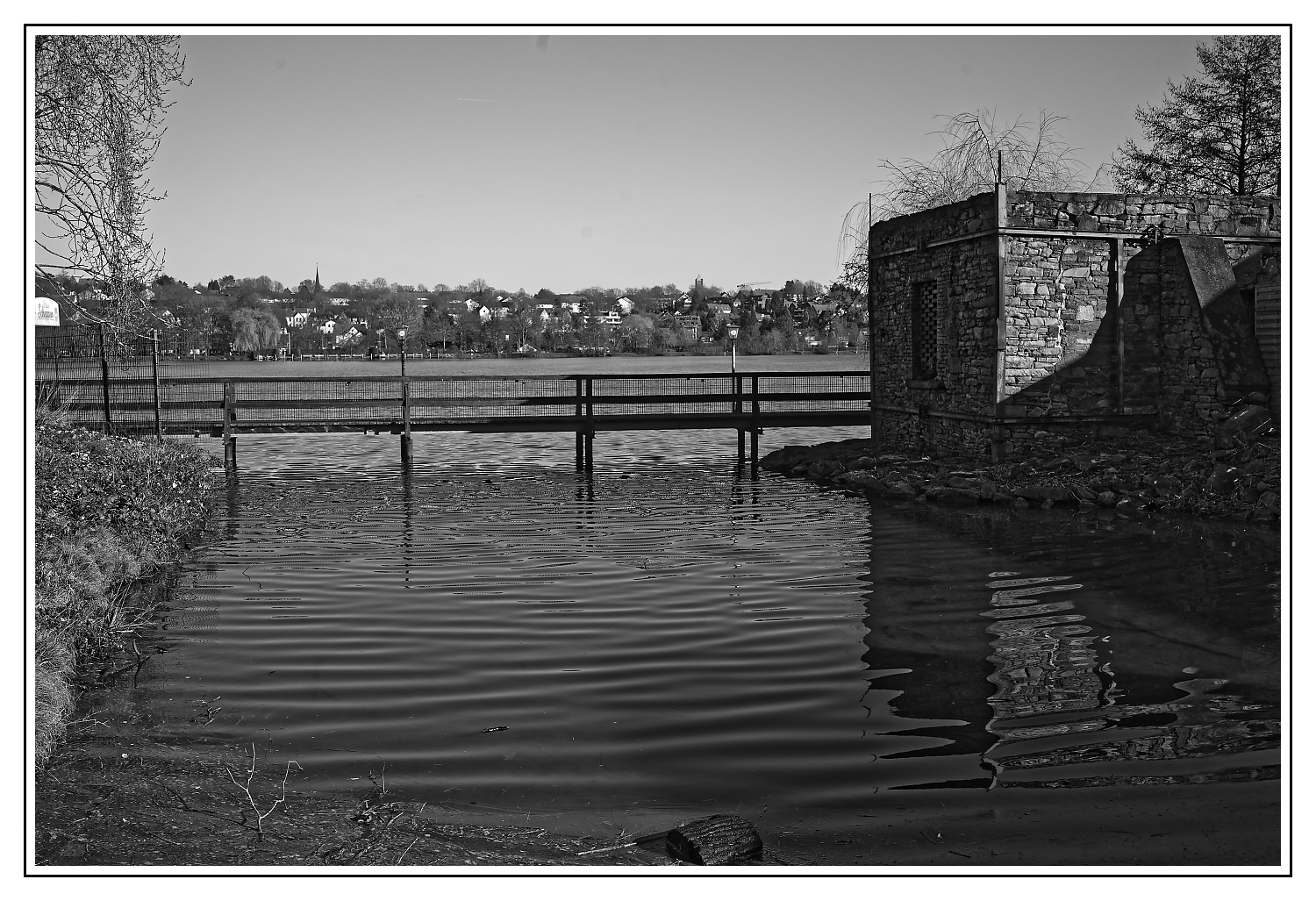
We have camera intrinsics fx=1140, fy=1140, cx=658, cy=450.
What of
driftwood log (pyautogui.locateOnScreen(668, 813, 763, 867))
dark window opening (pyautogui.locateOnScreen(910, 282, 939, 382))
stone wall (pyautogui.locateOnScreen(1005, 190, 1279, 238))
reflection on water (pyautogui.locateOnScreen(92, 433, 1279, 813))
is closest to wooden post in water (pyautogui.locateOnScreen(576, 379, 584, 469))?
dark window opening (pyautogui.locateOnScreen(910, 282, 939, 382))

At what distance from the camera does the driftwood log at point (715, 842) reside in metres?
4.67

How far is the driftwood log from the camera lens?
4.67m

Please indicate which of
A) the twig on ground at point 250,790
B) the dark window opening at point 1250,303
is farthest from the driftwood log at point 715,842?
the dark window opening at point 1250,303

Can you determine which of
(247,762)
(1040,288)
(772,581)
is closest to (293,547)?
(772,581)

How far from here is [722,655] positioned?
7.98 meters

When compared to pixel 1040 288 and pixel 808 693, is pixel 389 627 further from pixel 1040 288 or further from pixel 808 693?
pixel 1040 288

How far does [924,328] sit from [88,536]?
14.4 meters

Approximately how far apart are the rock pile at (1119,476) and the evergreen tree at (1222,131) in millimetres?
14565

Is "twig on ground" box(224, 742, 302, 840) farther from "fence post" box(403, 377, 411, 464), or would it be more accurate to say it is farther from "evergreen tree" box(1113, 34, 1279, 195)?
"evergreen tree" box(1113, 34, 1279, 195)

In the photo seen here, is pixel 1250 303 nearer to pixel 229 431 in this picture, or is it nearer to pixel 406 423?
pixel 406 423

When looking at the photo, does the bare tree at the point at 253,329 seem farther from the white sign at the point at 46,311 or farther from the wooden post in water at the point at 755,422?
the white sign at the point at 46,311

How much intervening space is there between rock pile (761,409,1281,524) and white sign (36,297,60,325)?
1111 cm

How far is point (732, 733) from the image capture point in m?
6.34

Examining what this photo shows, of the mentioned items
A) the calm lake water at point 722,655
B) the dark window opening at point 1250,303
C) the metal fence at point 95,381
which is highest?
the dark window opening at point 1250,303
